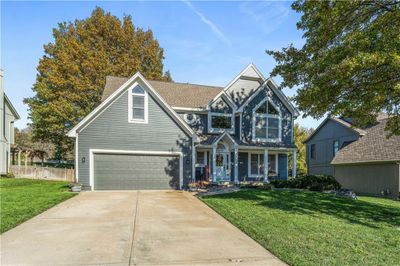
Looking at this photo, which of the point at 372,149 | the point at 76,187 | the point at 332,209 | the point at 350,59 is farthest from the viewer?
the point at 372,149

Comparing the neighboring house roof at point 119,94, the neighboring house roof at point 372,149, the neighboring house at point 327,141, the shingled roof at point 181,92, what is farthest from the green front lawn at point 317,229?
the neighboring house at point 327,141

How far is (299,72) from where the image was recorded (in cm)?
1261

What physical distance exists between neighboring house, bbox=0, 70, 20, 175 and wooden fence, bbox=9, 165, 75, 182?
3.35ft

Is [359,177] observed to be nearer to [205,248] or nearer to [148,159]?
[148,159]

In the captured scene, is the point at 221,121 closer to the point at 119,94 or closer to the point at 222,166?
the point at 222,166

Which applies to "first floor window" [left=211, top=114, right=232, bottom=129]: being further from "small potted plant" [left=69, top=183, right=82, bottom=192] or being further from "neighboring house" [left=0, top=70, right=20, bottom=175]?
"neighboring house" [left=0, top=70, right=20, bottom=175]

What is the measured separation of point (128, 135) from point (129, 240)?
1110cm

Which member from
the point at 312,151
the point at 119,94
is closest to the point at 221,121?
the point at 119,94

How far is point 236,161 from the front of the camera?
816 inches

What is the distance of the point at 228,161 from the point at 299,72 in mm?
10022

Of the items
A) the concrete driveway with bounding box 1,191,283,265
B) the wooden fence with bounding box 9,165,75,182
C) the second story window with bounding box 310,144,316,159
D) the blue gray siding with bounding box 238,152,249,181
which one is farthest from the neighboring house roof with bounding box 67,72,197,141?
the second story window with bounding box 310,144,316,159

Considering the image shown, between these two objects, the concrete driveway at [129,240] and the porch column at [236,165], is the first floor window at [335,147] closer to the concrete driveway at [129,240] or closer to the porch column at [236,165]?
the porch column at [236,165]

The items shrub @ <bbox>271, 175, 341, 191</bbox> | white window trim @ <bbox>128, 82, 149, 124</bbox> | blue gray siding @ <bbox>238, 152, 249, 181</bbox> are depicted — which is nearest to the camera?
white window trim @ <bbox>128, 82, 149, 124</bbox>

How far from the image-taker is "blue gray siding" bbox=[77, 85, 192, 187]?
54.1ft
